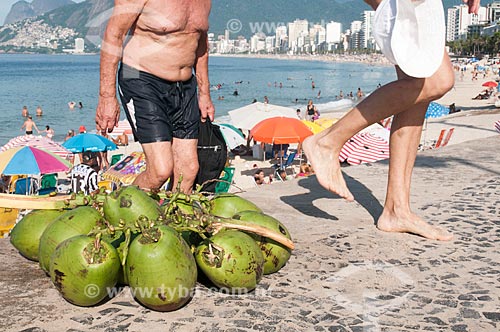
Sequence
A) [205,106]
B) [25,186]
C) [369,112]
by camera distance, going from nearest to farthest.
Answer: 1. [369,112]
2. [205,106]
3. [25,186]

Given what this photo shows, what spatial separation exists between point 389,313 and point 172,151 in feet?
7.01

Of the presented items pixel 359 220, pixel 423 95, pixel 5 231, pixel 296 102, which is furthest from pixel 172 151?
pixel 296 102

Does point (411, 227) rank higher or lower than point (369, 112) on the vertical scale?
lower

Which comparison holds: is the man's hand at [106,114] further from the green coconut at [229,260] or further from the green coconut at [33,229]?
the green coconut at [229,260]

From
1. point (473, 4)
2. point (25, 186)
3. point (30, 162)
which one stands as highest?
point (473, 4)

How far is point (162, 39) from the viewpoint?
13.8 ft

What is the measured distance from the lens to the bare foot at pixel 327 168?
400 cm

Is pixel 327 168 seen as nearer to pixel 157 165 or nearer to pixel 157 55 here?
pixel 157 165

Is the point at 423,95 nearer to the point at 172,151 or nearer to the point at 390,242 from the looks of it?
the point at 390,242

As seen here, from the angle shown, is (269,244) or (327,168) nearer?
(269,244)

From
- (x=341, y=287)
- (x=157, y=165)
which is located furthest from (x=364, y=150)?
(x=341, y=287)

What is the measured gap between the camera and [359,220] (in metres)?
4.40

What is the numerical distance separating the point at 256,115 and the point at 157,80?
54.6 feet

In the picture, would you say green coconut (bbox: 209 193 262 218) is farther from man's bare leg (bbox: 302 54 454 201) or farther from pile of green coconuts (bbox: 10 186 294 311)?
man's bare leg (bbox: 302 54 454 201)
